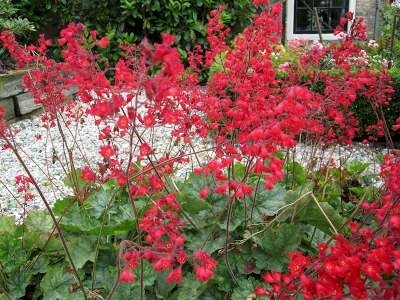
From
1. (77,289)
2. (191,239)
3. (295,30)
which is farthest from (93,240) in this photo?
(295,30)

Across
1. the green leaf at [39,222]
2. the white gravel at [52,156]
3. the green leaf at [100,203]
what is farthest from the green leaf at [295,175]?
the green leaf at [39,222]

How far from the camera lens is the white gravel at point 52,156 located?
3572 millimetres

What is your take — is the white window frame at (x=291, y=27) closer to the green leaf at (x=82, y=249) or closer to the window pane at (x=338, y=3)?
the window pane at (x=338, y=3)

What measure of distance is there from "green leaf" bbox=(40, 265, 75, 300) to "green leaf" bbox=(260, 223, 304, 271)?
0.75 m

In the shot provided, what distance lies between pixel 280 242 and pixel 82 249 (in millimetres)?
771

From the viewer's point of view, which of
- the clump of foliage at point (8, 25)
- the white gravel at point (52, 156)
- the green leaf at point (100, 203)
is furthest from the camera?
the clump of foliage at point (8, 25)

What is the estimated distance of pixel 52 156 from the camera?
388 cm

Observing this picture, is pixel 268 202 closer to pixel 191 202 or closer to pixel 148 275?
pixel 191 202

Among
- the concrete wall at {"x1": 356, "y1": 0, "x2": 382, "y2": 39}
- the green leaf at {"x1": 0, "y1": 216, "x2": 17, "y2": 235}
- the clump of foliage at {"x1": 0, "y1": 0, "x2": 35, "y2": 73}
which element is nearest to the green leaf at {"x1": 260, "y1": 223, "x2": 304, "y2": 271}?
the green leaf at {"x1": 0, "y1": 216, "x2": 17, "y2": 235}

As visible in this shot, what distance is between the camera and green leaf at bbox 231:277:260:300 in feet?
5.49

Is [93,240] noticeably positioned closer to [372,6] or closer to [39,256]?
[39,256]

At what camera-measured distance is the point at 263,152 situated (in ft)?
3.77

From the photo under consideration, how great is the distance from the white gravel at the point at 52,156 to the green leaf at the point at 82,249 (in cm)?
153

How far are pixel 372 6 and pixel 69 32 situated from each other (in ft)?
34.3
